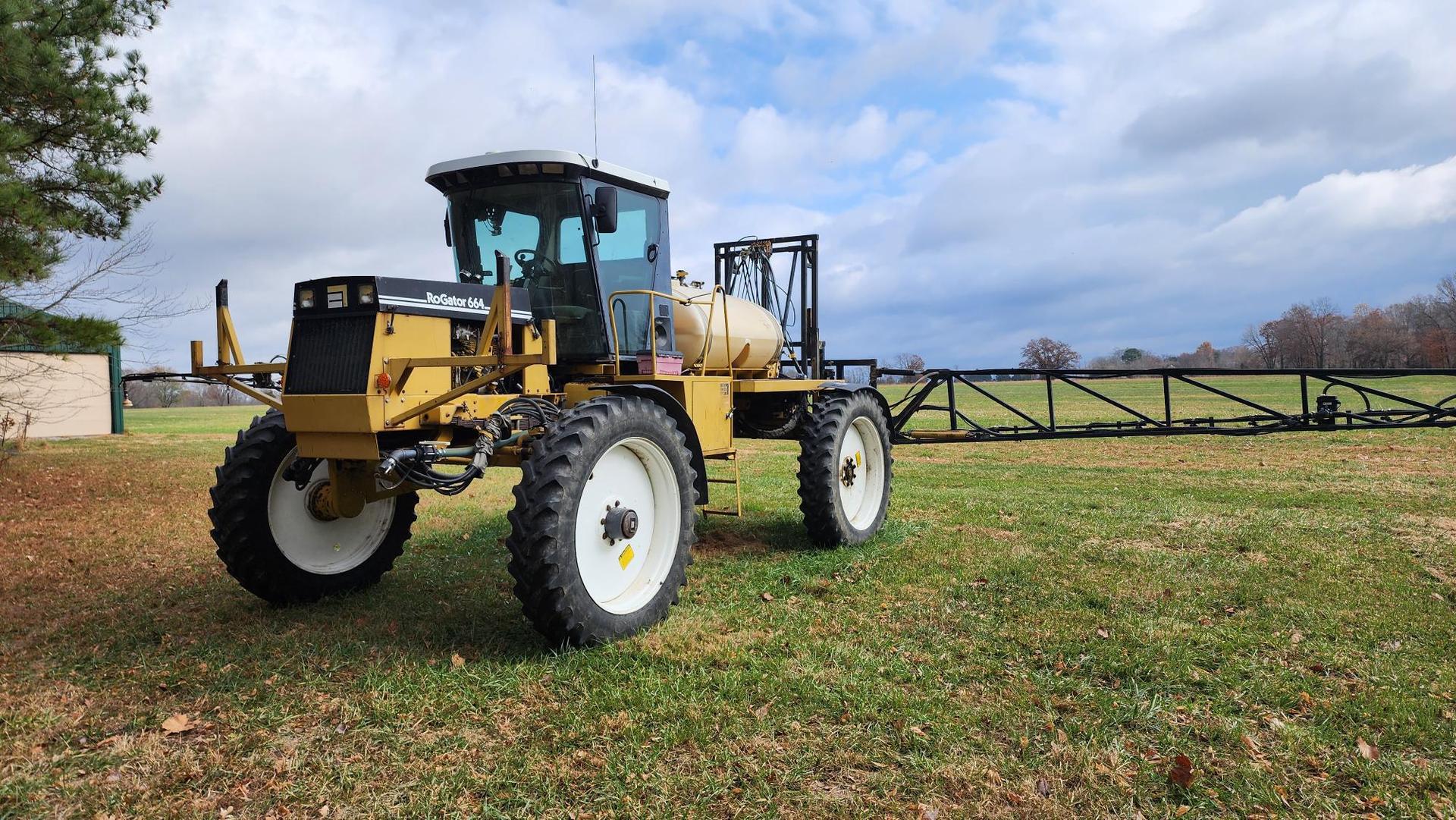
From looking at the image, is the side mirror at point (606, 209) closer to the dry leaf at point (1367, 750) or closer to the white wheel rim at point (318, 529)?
the white wheel rim at point (318, 529)

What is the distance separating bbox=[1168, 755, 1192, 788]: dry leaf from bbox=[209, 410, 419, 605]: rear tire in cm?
500

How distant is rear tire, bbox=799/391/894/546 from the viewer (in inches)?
283

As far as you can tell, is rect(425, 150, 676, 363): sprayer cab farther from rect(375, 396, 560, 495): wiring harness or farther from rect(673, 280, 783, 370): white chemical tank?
rect(375, 396, 560, 495): wiring harness

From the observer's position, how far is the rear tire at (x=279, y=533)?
5285 mm

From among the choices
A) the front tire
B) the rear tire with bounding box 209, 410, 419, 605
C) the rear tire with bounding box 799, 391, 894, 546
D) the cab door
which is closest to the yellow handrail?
the cab door

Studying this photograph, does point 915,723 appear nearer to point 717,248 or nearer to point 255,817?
point 255,817

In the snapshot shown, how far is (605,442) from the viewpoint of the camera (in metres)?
4.77

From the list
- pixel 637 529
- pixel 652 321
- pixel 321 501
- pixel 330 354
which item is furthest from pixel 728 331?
pixel 321 501

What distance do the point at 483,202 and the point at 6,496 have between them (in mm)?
10209

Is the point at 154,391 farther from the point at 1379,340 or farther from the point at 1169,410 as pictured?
the point at 1379,340

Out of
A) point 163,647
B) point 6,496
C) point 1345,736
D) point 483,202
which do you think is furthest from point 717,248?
point 6,496

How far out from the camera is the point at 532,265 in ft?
19.6

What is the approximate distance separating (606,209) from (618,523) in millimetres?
2123

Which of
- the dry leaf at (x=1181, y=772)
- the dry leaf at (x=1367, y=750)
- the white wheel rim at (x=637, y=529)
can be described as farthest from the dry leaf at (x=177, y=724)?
the dry leaf at (x=1367, y=750)
